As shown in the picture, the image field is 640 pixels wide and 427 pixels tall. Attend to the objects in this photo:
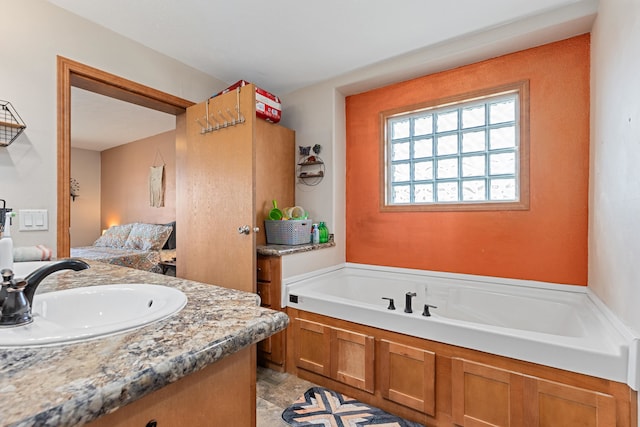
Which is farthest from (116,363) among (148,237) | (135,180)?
(135,180)

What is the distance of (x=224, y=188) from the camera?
7.40 feet

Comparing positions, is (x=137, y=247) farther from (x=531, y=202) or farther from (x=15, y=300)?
(x=531, y=202)

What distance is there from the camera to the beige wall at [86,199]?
5.74 meters

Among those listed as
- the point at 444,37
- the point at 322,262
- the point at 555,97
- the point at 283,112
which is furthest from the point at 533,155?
the point at 283,112

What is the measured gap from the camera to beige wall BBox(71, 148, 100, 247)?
574 centimetres

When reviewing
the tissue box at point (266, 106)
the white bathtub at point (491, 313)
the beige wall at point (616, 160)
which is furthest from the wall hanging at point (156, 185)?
the beige wall at point (616, 160)

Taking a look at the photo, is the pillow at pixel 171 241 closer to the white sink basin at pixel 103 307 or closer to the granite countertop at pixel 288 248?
the granite countertop at pixel 288 248

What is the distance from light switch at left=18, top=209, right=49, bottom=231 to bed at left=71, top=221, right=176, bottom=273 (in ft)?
6.21

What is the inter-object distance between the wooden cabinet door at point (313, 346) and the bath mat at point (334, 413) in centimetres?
16

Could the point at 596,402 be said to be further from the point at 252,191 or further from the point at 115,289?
the point at 252,191

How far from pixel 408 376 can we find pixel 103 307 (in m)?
1.48

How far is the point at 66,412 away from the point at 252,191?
5.81 feet

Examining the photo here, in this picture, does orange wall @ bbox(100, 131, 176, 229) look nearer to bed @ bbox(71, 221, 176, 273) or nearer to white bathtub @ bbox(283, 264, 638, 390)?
bed @ bbox(71, 221, 176, 273)

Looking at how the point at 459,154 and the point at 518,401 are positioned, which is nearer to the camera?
the point at 518,401
